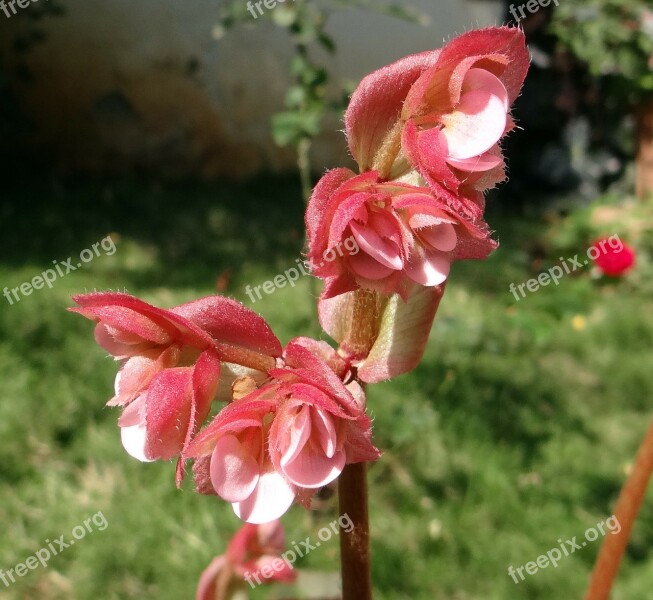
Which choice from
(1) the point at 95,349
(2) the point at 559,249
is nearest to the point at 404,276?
(1) the point at 95,349

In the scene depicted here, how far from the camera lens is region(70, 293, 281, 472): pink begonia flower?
32cm

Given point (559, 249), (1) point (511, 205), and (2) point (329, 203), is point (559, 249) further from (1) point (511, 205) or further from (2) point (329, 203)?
(2) point (329, 203)

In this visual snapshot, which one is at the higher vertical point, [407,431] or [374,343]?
[374,343]

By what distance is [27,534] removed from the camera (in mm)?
1246

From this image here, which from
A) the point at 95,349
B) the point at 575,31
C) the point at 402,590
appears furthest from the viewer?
the point at 575,31

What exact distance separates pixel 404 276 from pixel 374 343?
0.19ft

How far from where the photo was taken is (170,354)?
34 cm

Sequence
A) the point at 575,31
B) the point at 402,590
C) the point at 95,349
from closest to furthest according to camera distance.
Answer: the point at 402,590 < the point at 95,349 < the point at 575,31

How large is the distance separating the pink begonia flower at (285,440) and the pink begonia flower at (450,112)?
0.10m
